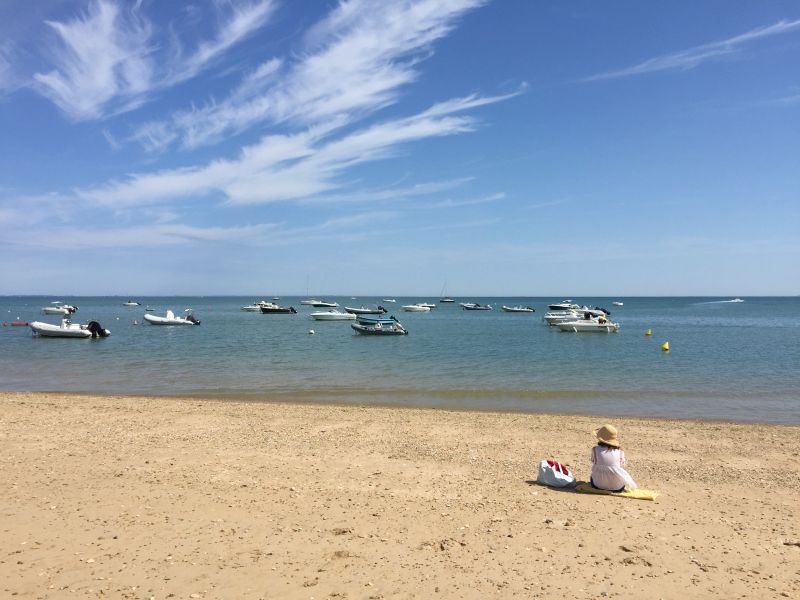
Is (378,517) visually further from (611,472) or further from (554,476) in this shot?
(611,472)

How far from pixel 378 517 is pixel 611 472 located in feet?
12.8

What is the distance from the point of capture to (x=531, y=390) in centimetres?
2353

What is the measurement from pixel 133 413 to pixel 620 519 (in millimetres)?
14102

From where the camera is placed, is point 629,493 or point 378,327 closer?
point 629,493

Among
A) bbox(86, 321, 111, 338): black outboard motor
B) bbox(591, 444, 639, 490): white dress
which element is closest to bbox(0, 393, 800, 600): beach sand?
bbox(591, 444, 639, 490): white dress

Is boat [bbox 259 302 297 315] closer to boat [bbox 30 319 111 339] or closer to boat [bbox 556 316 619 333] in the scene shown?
boat [bbox 30 319 111 339]

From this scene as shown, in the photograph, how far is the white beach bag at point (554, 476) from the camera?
31.0 ft

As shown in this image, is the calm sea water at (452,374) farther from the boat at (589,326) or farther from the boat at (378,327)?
the boat at (589,326)

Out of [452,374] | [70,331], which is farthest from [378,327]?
Answer: [452,374]

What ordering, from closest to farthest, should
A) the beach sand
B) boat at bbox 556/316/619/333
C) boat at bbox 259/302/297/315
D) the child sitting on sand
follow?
the beach sand
the child sitting on sand
boat at bbox 556/316/619/333
boat at bbox 259/302/297/315

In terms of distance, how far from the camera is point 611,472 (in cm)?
913

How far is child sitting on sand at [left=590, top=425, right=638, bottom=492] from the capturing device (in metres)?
9.12

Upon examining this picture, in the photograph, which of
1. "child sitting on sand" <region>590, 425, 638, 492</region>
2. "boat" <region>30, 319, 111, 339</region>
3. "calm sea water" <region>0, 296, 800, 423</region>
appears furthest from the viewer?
"boat" <region>30, 319, 111, 339</region>

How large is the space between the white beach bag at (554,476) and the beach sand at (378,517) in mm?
249
